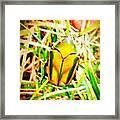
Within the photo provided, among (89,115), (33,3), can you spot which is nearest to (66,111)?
(89,115)

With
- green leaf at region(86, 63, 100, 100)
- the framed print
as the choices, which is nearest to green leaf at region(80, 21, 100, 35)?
the framed print

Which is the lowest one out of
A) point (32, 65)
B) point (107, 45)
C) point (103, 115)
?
point (103, 115)

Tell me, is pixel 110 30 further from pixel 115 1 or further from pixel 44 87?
pixel 44 87

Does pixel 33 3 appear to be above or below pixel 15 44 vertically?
above

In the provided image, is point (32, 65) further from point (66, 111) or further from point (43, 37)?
point (66, 111)

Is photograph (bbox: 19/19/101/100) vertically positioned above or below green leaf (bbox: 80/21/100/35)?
below

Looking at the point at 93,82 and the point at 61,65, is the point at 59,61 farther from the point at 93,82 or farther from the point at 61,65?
the point at 93,82

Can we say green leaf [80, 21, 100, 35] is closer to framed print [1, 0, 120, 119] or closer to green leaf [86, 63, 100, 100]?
framed print [1, 0, 120, 119]
